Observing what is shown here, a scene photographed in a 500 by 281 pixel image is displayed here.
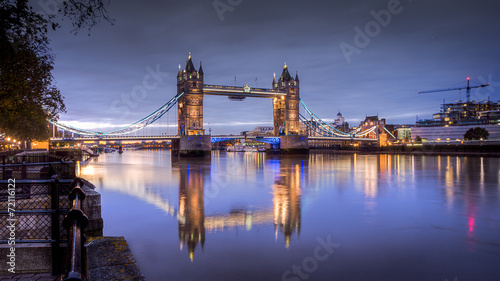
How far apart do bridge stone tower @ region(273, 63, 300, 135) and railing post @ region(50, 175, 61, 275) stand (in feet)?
220

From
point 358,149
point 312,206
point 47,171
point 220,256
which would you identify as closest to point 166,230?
point 220,256

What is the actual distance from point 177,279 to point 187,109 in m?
53.1

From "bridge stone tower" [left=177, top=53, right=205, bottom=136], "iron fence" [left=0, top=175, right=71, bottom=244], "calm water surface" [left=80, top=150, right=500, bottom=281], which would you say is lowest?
"calm water surface" [left=80, top=150, right=500, bottom=281]

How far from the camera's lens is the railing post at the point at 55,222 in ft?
12.0

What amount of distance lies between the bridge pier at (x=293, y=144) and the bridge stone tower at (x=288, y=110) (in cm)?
527

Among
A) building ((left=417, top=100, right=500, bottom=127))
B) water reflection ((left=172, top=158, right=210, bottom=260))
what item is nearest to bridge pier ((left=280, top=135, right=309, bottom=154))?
water reflection ((left=172, top=158, right=210, bottom=260))

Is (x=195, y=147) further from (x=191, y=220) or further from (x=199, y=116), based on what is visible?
(x=191, y=220)

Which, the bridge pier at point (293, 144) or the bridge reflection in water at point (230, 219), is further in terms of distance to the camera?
the bridge pier at point (293, 144)

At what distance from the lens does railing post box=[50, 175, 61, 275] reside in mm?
3659

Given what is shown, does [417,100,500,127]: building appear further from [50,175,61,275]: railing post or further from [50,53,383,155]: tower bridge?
[50,175,61,275]: railing post

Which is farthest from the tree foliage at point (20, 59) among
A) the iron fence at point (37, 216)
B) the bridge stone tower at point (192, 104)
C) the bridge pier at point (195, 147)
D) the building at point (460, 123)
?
the building at point (460, 123)

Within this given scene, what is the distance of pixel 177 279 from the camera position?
466 centimetres

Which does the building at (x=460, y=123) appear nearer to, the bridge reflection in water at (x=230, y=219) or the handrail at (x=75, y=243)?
the bridge reflection in water at (x=230, y=219)

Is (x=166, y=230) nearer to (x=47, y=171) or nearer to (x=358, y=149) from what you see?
(x=47, y=171)
